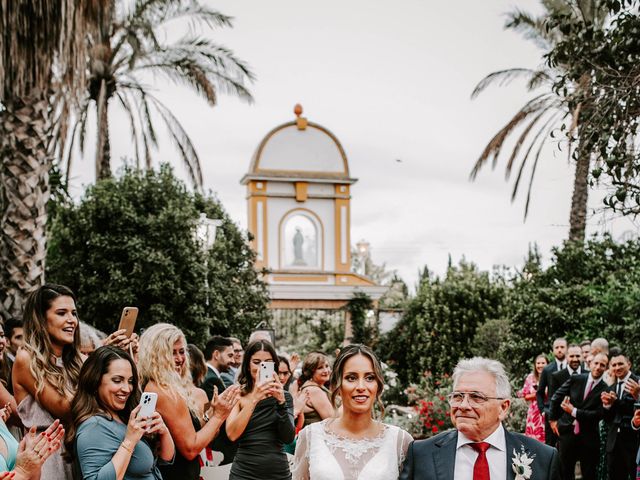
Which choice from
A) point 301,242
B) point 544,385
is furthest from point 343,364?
point 301,242

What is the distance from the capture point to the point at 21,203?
9789mm

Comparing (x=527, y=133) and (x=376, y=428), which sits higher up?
(x=527, y=133)

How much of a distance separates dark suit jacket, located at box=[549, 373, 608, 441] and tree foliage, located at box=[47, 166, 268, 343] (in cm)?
780

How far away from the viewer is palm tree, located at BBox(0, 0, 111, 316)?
30.7 ft

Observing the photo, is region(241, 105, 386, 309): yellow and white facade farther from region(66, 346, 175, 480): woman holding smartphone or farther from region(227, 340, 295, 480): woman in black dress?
region(66, 346, 175, 480): woman holding smartphone

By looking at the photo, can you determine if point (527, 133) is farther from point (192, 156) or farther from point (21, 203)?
point (21, 203)

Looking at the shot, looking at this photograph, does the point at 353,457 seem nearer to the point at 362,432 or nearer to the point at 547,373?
the point at 362,432

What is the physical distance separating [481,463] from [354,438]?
0.75m

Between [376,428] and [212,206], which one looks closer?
[376,428]

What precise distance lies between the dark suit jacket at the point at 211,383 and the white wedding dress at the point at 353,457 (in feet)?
13.0

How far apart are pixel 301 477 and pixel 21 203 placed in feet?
22.1

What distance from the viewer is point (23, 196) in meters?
9.83

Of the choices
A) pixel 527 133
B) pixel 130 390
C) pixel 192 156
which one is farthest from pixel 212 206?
pixel 130 390

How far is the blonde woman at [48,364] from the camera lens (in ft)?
15.3
